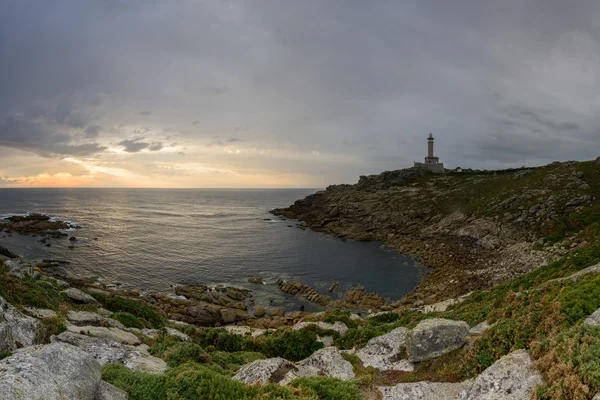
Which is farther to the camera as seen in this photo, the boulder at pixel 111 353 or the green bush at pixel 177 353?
the green bush at pixel 177 353

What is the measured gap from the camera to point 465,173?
11962cm

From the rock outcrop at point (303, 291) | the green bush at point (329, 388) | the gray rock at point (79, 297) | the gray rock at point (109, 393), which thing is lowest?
the rock outcrop at point (303, 291)

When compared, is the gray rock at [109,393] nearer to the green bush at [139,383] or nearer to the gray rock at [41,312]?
the green bush at [139,383]

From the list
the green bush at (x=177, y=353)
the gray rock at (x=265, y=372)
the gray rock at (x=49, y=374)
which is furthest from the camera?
the green bush at (x=177, y=353)

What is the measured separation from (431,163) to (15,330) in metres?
138

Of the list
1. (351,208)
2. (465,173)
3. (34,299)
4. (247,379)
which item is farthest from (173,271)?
(465,173)

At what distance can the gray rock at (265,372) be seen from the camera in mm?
12320

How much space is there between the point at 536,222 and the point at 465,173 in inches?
2826

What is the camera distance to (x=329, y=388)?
10.4 meters

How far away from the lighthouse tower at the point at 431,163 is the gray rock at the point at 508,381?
424 ft

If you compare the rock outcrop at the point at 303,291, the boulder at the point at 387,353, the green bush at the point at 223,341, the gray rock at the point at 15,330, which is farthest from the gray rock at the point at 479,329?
the rock outcrop at the point at 303,291

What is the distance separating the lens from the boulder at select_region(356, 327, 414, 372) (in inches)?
546

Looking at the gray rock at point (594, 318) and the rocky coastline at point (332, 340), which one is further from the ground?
the gray rock at point (594, 318)

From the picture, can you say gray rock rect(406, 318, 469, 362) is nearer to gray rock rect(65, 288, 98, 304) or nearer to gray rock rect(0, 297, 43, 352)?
gray rock rect(0, 297, 43, 352)
